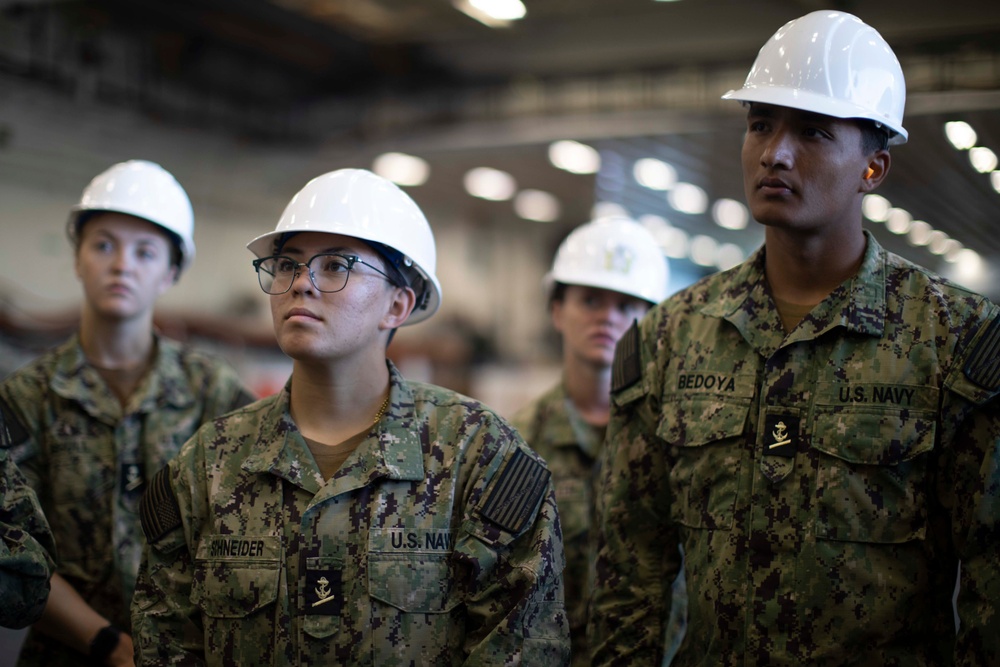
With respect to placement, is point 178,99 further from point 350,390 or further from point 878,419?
point 878,419

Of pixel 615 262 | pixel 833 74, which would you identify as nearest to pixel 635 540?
pixel 833 74

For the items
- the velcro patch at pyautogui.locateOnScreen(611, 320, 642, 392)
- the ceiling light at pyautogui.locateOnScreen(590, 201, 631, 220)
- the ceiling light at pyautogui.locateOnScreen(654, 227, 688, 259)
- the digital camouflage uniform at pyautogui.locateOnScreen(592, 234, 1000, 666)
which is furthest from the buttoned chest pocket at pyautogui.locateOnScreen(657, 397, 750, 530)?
the ceiling light at pyautogui.locateOnScreen(590, 201, 631, 220)

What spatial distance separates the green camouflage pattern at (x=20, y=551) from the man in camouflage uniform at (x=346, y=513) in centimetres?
27

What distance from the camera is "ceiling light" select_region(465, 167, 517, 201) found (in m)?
9.20

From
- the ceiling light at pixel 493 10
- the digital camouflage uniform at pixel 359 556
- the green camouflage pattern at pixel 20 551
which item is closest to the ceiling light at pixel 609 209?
the ceiling light at pixel 493 10

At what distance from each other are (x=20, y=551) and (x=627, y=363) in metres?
1.62

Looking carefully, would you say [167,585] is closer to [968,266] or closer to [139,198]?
[139,198]

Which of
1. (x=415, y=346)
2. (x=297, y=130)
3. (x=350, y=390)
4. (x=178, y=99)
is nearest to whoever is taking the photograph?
(x=350, y=390)

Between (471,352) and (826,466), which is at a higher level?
(471,352)

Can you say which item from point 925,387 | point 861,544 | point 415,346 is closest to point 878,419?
point 925,387

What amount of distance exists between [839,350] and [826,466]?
28 centimetres

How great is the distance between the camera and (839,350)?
216 cm

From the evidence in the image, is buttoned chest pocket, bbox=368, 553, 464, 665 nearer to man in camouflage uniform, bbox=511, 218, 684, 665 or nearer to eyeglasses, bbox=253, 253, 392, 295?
eyeglasses, bbox=253, 253, 392, 295

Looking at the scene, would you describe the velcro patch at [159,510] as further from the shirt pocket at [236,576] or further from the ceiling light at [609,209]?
the ceiling light at [609,209]
